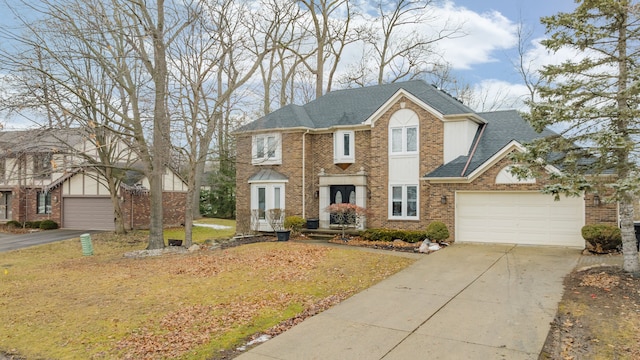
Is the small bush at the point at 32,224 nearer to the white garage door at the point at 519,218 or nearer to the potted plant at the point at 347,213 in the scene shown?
the potted plant at the point at 347,213

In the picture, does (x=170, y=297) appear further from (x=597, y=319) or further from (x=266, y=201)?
(x=266, y=201)

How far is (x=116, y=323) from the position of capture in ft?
25.7

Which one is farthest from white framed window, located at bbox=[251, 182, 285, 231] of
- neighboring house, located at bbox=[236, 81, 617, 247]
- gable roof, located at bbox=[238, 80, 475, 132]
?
gable roof, located at bbox=[238, 80, 475, 132]

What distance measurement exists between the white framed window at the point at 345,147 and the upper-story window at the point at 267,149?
2.90 metres

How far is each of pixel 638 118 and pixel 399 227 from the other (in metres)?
9.80

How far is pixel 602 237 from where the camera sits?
42.8ft

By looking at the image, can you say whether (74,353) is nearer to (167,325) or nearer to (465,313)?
(167,325)

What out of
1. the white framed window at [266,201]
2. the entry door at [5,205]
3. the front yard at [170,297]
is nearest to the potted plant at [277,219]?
the white framed window at [266,201]

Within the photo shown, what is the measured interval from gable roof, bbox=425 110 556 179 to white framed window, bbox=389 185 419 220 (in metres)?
1.27

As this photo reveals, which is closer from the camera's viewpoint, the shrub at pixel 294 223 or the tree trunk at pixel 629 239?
the tree trunk at pixel 629 239

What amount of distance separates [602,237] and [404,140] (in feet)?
26.7

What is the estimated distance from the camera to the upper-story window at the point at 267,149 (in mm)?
20953

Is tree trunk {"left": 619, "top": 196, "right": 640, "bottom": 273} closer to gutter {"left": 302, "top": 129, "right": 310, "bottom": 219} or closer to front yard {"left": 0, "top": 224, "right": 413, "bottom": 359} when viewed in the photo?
front yard {"left": 0, "top": 224, "right": 413, "bottom": 359}

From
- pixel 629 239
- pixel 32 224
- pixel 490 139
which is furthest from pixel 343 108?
pixel 32 224
